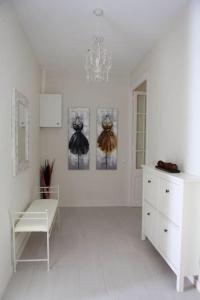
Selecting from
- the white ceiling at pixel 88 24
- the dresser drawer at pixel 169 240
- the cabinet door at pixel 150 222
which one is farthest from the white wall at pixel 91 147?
the dresser drawer at pixel 169 240

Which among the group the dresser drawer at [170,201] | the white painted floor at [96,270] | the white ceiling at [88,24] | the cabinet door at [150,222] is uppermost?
the white ceiling at [88,24]

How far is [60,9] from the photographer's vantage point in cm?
232

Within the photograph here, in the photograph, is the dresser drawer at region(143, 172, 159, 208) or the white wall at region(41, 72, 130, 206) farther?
the white wall at region(41, 72, 130, 206)

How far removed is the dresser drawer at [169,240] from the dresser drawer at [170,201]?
85 millimetres

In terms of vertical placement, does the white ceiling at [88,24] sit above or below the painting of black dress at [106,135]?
above

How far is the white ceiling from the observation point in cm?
224

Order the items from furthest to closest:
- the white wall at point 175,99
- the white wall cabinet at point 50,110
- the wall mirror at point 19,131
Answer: the white wall cabinet at point 50,110 < the wall mirror at point 19,131 < the white wall at point 175,99

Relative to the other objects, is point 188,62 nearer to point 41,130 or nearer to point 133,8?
point 133,8

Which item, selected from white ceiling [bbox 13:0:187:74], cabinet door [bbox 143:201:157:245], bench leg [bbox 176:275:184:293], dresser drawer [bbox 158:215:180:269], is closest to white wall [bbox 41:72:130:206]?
white ceiling [bbox 13:0:187:74]

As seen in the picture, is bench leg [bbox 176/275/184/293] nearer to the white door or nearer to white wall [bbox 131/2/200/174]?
white wall [bbox 131/2/200/174]

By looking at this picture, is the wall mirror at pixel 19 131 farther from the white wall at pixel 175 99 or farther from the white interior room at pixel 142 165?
the white wall at pixel 175 99

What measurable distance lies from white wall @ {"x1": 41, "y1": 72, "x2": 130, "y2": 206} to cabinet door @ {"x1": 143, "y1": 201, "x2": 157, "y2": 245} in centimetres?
180

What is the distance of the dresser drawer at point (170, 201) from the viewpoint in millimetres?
2041

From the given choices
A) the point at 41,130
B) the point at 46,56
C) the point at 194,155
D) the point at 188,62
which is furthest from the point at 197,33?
the point at 41,130
